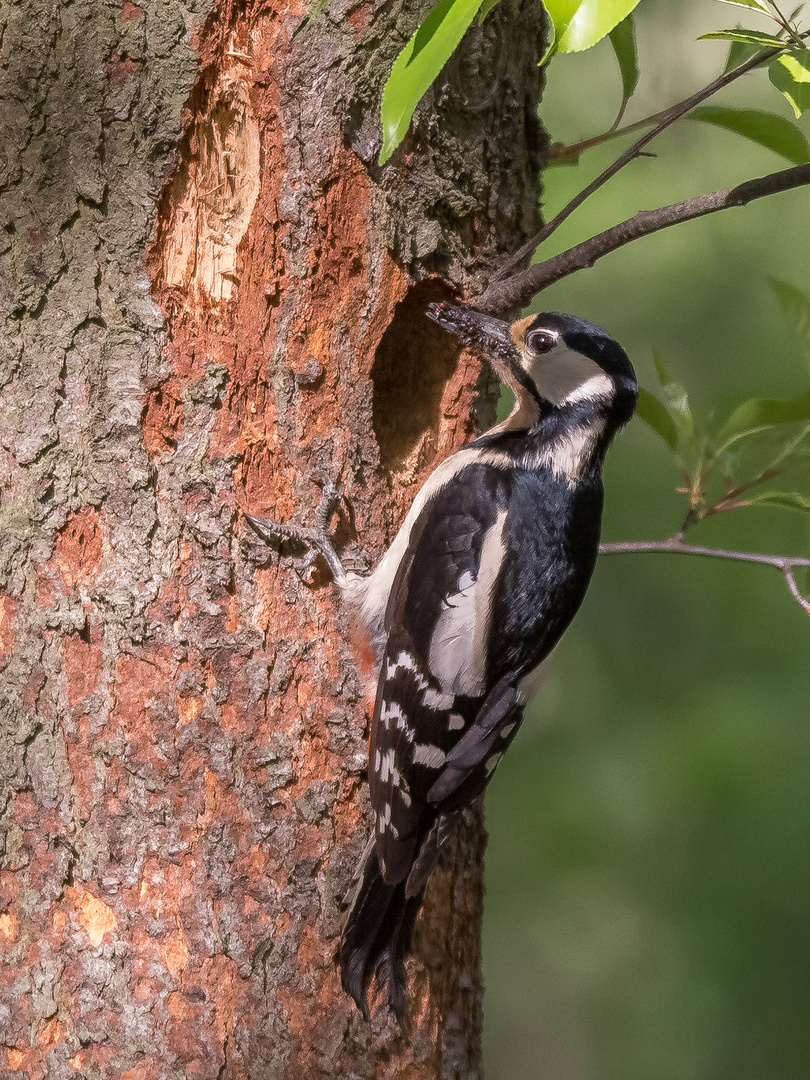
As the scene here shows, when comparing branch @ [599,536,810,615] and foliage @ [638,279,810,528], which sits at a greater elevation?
foliage @ [638,279,810,528]

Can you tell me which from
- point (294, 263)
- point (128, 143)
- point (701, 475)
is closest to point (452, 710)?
point (701, 475)

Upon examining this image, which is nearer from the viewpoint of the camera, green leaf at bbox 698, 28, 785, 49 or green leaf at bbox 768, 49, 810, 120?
green leaf at bbox 698, 28, 785, 49

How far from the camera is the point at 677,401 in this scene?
171 centimetres

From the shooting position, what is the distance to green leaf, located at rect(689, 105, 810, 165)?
1562 mm

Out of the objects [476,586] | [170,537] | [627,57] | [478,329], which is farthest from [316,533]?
[627,57]

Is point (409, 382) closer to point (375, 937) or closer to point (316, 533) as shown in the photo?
point (316, 533)

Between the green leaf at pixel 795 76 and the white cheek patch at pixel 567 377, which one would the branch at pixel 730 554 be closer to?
the white cheek patch at pixel 567 377

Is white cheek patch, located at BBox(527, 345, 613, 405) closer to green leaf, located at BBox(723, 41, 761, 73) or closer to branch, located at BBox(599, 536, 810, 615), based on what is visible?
branch, located at BBox(599, 536, 810, 615)

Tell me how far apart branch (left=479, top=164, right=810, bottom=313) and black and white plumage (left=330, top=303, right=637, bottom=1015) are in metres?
0.05

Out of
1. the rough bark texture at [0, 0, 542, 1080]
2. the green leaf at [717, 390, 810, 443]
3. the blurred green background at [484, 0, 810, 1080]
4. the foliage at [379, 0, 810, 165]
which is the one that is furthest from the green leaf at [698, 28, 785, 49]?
the blurred green background at [484, 0, 810, 1080]

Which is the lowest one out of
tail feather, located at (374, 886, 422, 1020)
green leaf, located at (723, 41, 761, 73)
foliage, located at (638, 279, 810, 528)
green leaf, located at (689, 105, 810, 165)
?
tail feather, located at (374, 886, 422, 1020)

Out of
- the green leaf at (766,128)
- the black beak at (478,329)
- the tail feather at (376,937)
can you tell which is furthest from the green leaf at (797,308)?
the tail feather at (376,937)

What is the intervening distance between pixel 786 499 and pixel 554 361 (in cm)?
45

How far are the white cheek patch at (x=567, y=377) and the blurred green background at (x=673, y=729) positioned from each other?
73.5 inches
